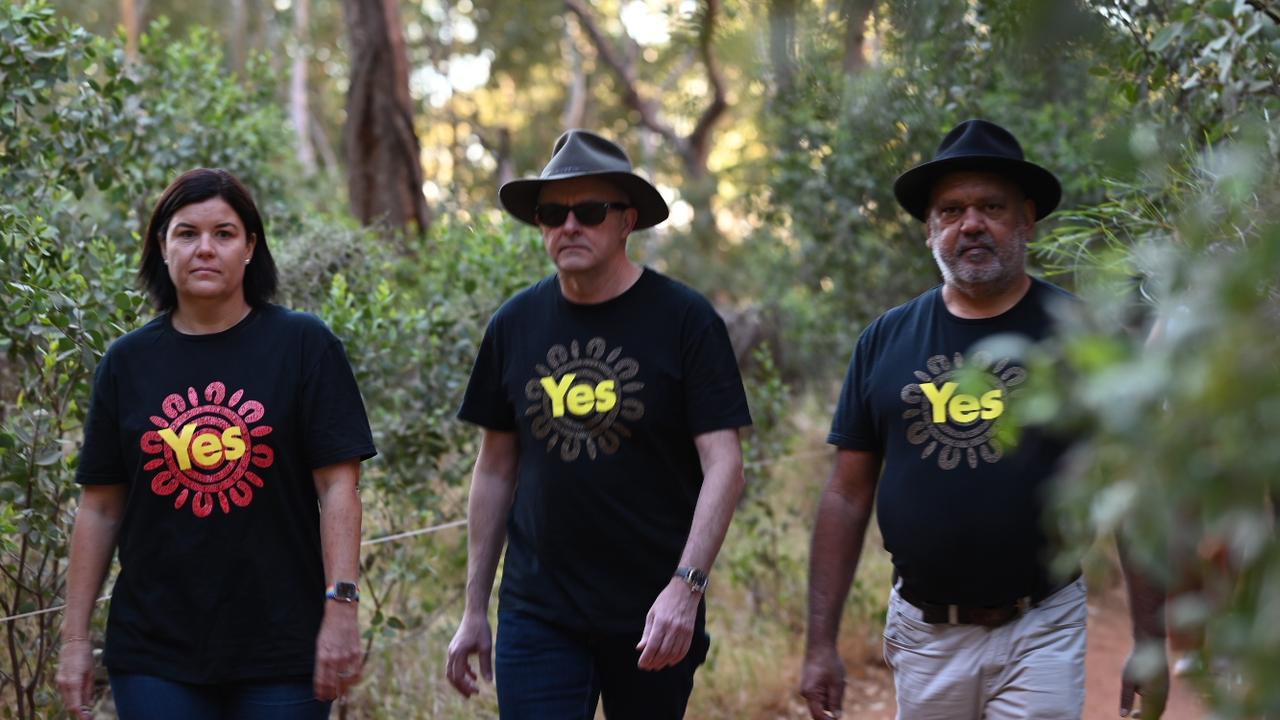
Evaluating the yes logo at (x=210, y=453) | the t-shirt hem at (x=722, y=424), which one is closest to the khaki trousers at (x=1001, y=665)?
the t-shirt hem at (x=722, y=424)

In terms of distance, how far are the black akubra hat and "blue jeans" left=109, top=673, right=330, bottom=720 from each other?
7.17ft

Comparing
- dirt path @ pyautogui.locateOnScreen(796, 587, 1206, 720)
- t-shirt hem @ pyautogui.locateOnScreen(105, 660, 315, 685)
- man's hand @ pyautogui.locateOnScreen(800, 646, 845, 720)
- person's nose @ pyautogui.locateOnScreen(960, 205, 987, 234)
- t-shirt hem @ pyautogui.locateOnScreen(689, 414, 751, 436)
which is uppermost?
person's nose @ pyautogui.locateOnScreen(960, 205, 987, 234)

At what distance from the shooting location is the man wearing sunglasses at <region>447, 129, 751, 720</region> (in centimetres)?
384

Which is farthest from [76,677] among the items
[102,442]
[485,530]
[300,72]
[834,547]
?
[300,72]

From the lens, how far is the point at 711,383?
3896 mm

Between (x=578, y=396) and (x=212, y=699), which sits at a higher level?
(x=578, y=396)

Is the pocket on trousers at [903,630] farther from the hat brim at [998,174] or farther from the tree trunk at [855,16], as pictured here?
the tree trunk at [855,16]

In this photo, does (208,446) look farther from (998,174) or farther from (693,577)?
(998,174)

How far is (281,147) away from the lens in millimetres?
9539

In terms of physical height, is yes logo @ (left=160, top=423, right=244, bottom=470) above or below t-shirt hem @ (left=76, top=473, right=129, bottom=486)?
above

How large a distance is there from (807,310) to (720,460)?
806 cm

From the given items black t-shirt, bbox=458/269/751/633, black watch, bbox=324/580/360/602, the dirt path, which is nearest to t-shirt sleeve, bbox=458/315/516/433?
black t-shirt, bbox=458/269/751/633

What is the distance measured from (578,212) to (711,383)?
65 cm

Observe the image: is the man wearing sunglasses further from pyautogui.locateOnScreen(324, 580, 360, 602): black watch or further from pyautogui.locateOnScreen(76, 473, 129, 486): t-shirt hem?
pyautogui.locateOnScreen(76, 473, 129, 486): t-shirt hem
